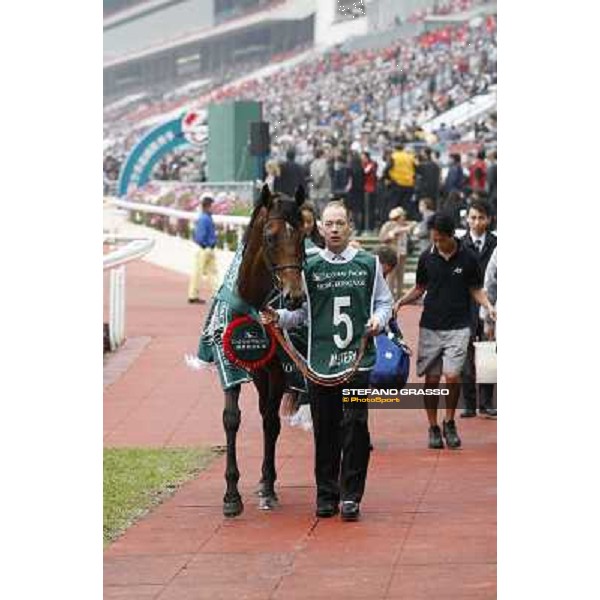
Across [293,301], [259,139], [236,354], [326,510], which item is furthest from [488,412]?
[259,139]

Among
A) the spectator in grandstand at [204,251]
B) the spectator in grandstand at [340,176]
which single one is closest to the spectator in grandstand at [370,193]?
the spectator in grandstand at [340,176]

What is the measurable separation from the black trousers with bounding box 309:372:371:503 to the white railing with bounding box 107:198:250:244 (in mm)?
10053

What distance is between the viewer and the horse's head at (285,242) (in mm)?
8812

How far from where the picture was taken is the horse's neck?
939 cm

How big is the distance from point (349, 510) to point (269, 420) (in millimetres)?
857

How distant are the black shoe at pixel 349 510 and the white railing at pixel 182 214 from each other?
33.9ft

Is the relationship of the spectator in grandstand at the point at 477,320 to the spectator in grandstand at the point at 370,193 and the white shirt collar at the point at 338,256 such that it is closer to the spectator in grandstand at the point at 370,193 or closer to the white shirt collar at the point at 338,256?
the white shirt collar at the point at 338,256

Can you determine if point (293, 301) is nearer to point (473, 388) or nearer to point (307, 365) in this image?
point (307, 365)

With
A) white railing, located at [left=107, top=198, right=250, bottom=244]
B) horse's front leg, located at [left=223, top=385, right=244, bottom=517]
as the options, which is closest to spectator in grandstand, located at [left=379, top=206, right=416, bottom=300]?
white railing, located at [left=107, top=198, right=250, bottom=244]

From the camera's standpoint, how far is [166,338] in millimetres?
18391

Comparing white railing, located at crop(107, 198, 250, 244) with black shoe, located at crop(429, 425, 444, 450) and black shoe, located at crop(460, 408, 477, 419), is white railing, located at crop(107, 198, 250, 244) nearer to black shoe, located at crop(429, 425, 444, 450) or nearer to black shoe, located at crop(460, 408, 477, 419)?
black shoe, located at crop(460, 408, 477, 419)
